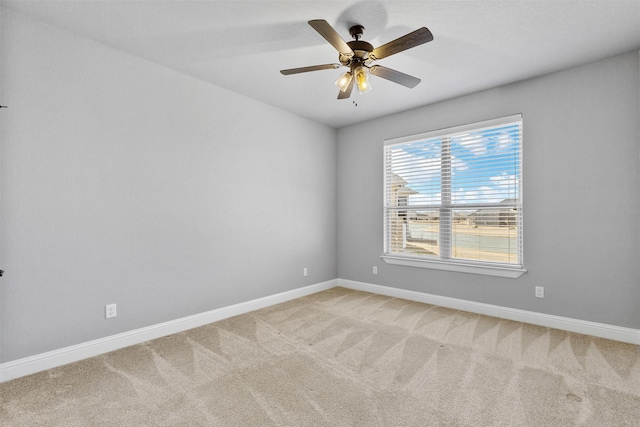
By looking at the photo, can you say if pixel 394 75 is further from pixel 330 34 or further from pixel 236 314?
pixel 236 314

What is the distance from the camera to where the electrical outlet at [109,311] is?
2.63m

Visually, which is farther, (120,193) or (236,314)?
(236,314)

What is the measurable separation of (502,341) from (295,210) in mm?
2872

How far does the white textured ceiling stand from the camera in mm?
2172

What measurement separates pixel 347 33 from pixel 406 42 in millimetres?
668

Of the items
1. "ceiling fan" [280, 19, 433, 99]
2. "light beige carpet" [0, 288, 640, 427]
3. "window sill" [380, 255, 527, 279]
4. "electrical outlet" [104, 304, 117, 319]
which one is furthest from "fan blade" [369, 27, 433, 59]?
"electrical outlet" [104, 304, 117, 319]

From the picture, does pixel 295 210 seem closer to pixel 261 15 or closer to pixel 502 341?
pixel 261 15

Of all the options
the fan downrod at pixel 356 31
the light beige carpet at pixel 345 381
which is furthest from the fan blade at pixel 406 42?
the light beige carpet at pixel 345 381

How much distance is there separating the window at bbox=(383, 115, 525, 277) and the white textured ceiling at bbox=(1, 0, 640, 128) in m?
0.74

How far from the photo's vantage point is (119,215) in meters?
2.72

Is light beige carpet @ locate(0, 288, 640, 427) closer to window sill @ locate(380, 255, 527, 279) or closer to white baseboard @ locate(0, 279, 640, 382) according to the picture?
white baseboard @ locate(0, 279, 640, 382)

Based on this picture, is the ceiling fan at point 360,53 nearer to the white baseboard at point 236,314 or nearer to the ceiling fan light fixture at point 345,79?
the ceiling fan light fixture at point 345,79

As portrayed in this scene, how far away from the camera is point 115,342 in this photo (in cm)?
266

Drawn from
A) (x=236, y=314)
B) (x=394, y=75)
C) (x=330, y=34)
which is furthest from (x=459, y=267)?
(x=330, y=34)
